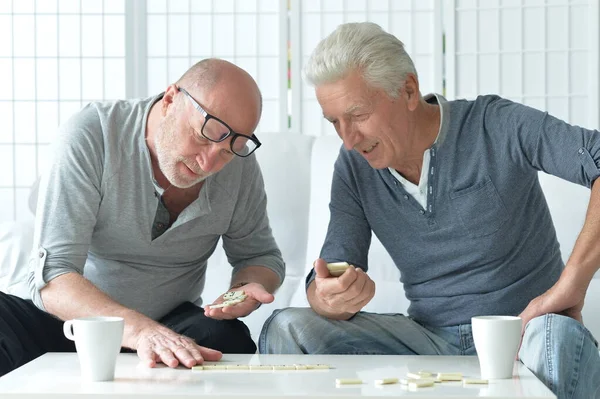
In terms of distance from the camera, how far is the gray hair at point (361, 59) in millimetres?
2125

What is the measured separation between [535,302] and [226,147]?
0.75 meters

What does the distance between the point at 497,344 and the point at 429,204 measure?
72 centimetres

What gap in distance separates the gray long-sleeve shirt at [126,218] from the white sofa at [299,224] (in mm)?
440

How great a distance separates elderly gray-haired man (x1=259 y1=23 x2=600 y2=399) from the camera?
2.12 m

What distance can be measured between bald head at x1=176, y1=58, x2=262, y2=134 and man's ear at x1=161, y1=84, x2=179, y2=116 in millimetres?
43

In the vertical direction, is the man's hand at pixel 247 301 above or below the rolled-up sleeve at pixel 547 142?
below

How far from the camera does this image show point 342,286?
6.17 feet

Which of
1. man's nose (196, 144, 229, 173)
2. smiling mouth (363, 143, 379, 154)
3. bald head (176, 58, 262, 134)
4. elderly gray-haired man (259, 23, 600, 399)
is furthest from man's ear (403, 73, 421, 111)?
man's nose (196, 144, 229, 173)

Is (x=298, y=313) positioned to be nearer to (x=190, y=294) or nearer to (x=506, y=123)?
(x=190, y=294)

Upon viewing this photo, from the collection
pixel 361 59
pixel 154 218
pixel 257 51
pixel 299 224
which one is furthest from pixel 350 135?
pixel 257 51

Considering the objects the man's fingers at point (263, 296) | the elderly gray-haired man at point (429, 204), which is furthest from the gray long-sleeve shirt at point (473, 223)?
the man's fingers at point (263, 296)

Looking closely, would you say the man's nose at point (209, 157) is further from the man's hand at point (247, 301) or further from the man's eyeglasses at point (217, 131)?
the man's hand at point (247, 301)

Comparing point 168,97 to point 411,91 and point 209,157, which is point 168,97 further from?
point 411,91

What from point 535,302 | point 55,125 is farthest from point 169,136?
point 55,125
